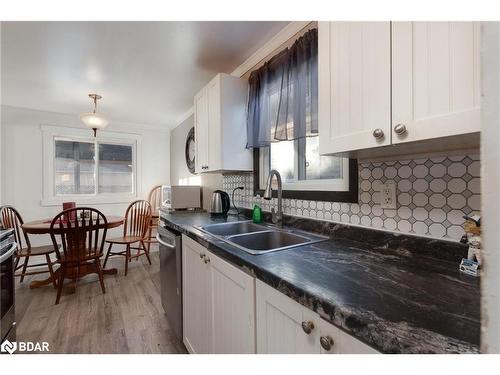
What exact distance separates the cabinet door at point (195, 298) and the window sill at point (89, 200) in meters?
3.00

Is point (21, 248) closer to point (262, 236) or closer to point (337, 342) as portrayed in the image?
point (262, 236)

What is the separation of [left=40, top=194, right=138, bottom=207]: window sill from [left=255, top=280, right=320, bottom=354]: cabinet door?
12.6 ft

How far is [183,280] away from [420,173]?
4.83 feet

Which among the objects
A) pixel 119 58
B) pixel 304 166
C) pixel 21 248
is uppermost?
pixel 119 58

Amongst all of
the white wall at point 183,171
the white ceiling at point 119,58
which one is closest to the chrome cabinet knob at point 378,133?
the white ceiling at point 119,58

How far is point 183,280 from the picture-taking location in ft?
5.23

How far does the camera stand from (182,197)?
2955 millimetres

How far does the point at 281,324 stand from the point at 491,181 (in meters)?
0.68

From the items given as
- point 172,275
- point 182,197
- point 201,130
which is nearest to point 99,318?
point 172,275

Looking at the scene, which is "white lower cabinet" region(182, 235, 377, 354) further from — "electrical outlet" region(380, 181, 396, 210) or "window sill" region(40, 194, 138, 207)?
"window sill" region(40, 194, 138, 207)

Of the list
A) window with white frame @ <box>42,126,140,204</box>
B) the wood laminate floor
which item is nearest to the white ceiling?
window with white frame @ <box>42,126,140,204</box>

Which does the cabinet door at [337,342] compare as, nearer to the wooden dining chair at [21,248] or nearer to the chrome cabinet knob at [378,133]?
the chrome cabinet knob at [378,133]

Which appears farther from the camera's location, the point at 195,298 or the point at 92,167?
the point at 92,167

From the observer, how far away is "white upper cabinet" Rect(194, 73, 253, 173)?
198cm
